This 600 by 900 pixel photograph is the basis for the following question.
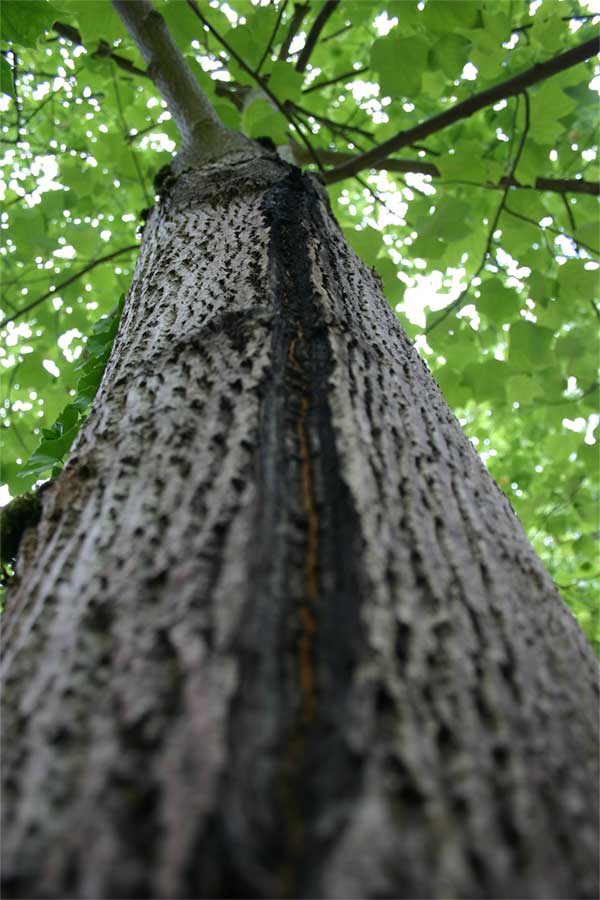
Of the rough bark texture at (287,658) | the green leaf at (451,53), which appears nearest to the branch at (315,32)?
the green leaf at (451,53)

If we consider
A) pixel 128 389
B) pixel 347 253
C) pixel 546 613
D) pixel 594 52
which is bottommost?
pixel 546 613

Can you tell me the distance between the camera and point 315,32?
309 centimetres

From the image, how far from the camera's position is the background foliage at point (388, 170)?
213 cm

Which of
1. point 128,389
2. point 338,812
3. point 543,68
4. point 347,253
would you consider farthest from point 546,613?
point 543,68

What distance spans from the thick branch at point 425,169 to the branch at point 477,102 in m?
0.09

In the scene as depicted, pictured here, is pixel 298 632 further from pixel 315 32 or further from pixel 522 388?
pixel 315 32

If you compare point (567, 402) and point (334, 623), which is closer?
point (334, 623)

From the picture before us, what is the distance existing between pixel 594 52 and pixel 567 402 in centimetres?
164

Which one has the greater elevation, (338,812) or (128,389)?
(128,389)

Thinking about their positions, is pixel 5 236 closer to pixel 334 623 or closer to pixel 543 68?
pixel 543 68

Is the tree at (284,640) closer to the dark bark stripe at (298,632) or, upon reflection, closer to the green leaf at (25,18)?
the dark bark stripe at (298,632)

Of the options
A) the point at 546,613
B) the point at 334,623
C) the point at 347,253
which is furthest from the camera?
the point at 347,253

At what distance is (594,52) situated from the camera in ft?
6.29

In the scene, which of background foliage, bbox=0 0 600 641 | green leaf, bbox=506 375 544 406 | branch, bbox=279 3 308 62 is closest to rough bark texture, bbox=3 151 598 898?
background foliage, bbox=0 0 600 641
